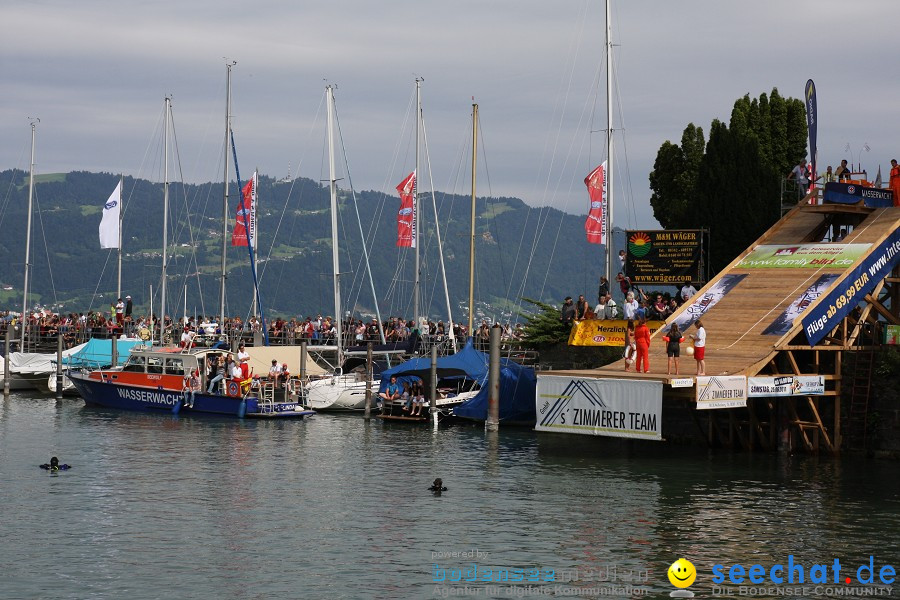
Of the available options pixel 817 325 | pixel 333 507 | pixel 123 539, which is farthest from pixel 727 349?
pixel 123 539

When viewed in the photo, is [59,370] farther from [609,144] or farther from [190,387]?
[609,144]

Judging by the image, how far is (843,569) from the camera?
27094 millimetres

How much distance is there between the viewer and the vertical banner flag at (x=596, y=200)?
54094 millimetres

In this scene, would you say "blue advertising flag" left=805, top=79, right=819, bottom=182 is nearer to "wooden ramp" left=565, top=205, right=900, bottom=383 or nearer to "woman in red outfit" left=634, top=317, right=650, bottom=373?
"wooden ramp" left=565, top=205, right=900, bottom=383

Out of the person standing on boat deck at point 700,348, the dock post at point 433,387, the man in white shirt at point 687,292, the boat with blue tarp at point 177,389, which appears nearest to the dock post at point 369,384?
the boat with blue tarp at point 177,389

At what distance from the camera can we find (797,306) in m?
45.1

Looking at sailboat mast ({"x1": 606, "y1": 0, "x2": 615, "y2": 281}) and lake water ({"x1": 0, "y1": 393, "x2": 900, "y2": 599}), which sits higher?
sailboat mast ({"x1": 606, "y1": 0, "x2": 615, "y2": 281})

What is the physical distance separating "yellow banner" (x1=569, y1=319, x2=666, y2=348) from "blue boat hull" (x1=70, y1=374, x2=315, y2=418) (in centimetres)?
1404

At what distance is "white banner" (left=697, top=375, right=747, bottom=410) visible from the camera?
4050 cm

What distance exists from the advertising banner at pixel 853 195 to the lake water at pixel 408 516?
12.7 metres

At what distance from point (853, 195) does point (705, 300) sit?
8.36 m

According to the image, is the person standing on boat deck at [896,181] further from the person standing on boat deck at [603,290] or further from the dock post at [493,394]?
the dock post at [493,394]

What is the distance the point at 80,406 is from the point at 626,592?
45632 millimetres

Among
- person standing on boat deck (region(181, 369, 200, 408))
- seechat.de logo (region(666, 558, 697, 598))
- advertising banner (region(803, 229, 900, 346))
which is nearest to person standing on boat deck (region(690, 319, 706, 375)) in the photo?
advertising banner (region(803, 229, 900, 346))
